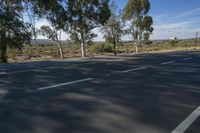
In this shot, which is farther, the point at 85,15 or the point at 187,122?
the point at 85,15

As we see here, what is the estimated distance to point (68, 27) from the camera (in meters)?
32.3

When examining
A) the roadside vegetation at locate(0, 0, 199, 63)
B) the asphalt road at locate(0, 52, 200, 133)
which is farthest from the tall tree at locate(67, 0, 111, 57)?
the asphalt road at locate(0, 52, 200, 133)

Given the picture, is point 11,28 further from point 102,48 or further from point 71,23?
point 102,48

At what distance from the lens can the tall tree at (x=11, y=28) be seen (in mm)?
25766

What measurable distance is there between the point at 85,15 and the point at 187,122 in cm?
2798

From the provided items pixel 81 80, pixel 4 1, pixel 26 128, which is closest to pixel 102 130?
pixel 26 128

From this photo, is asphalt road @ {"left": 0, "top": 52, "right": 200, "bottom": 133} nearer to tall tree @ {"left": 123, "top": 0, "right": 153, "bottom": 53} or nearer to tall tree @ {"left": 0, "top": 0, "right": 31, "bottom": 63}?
tall tree @ {"left": 0, "top": 0, "right": 31, "bottom": 63}

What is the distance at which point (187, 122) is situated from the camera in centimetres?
538

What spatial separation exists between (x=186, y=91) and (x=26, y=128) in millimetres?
4807

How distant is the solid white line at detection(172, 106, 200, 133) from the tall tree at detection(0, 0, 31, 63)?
2199 centimetres

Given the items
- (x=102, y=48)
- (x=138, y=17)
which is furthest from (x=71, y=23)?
(x=102, y=48)

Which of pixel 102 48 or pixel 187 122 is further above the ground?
pixel 187 122

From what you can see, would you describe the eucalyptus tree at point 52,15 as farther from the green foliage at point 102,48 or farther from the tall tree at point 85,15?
the green foliage at point 102,48

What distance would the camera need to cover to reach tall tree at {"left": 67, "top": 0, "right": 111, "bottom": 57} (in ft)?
105
